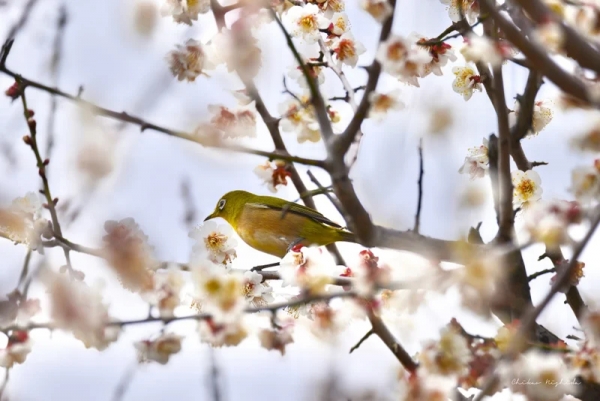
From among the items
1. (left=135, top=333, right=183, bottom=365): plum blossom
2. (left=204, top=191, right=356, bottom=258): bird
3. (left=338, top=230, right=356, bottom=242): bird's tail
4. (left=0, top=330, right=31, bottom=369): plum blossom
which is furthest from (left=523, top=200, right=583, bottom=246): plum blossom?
(left=338, top=230, right=356, bottom=242): bird's tail

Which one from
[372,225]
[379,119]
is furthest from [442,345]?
[379,119]

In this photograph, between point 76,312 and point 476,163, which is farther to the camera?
point 476,163

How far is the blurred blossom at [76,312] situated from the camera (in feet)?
7.76

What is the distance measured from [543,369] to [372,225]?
0.83 meters

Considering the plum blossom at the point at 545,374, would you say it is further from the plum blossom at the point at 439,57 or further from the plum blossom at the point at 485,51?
the plum blossom at the point at 439,57

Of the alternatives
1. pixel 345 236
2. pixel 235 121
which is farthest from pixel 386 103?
pixel 345 236

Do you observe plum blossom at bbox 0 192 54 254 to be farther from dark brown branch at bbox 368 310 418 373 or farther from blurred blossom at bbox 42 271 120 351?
dark brown branch at bbox 368 310 418 373

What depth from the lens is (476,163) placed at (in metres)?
4.14

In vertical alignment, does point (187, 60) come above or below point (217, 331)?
above

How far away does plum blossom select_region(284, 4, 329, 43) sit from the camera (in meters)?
3.82

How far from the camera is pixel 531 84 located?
3.06 metres

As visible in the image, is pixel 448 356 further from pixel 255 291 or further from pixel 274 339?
pixel 255 291

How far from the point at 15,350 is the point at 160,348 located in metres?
0.61

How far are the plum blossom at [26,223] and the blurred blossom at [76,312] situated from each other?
278 millimetres
